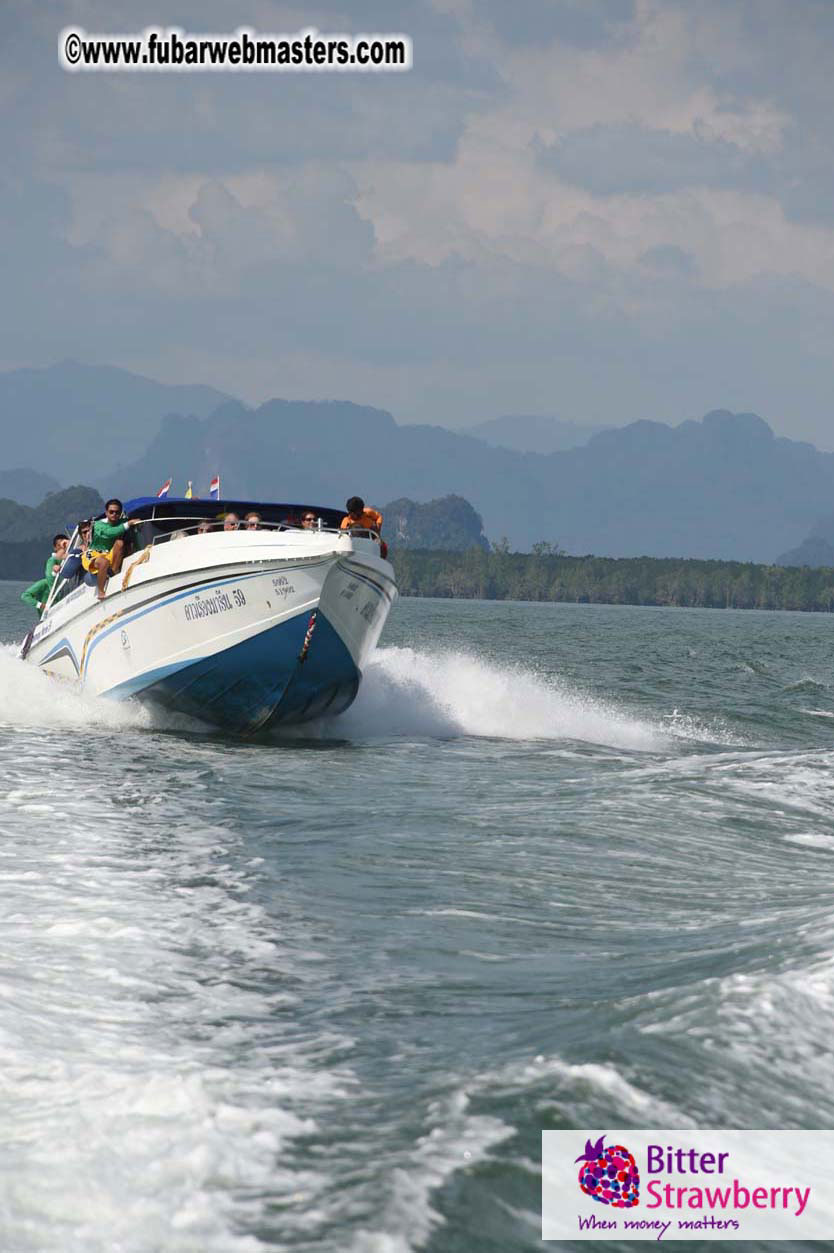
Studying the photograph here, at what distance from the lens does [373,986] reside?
584 cm

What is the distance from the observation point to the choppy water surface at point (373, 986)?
153 inches

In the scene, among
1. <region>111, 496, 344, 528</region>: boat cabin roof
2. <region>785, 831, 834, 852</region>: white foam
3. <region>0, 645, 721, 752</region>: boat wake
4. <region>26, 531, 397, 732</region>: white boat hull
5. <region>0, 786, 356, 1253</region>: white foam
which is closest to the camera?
<region>0, 786, 356, 1253</region>: white foam

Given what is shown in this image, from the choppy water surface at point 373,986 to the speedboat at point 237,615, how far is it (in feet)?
6.04

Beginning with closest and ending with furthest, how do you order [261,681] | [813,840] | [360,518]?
[813,840] → [261,681] → [360,518]

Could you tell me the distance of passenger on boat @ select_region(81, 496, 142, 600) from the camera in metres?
16.0

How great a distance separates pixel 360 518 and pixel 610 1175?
12427 mm

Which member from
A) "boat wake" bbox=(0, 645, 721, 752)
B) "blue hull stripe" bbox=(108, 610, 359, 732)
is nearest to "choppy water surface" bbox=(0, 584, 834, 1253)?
"blue hull stripe" bbox=(108, 610, 359, 732)

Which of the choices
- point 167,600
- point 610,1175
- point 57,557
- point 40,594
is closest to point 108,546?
point 167,600

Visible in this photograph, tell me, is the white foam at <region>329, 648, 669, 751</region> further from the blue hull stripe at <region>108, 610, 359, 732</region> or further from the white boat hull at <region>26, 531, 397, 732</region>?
the white boat hull at <region>26, 531, 397, 732</region>

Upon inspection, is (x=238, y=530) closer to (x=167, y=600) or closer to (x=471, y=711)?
(x=167, y=600)

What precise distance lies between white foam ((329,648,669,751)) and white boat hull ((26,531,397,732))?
1.93 metres

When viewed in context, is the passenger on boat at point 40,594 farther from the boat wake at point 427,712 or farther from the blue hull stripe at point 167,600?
the blue hull stripe at point 167,600

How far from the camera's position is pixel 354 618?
15.6m

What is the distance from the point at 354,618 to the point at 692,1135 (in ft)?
38.3
